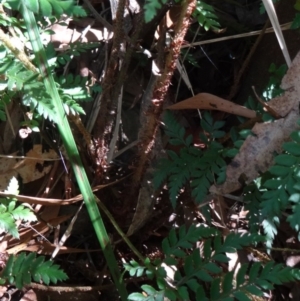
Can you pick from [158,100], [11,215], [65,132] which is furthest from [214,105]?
[11,215]

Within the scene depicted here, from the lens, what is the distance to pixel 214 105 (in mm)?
1437

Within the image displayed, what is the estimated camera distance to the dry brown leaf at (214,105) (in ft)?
4.49

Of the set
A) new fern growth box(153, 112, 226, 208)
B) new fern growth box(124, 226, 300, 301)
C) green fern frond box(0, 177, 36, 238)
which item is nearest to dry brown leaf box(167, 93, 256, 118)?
new fern growth box(153, 112, 226, 208)

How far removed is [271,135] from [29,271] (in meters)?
0.71

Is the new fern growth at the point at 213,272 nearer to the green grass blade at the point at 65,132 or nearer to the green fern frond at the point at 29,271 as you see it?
the green grass blade at the point at 65,132

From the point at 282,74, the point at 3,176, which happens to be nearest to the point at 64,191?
the point at 3,176

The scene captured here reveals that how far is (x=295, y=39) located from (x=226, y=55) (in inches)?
11.3

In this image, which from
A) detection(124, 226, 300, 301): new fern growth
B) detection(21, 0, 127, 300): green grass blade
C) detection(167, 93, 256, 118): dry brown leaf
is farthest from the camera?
detection(167, 93, 256, 118): dry brown leaf

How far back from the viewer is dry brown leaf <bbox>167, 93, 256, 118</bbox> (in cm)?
137

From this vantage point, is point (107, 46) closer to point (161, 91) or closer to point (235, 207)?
point (161, 91)

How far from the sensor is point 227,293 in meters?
1.20

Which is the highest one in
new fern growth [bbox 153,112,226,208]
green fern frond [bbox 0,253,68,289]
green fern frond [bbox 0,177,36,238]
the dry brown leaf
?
the dry brown leaf

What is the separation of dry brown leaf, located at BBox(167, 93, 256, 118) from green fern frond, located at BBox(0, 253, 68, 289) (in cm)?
58

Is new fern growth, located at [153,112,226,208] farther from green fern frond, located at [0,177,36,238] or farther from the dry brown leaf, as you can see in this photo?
green fern frond, located at [0,177,36,238]
